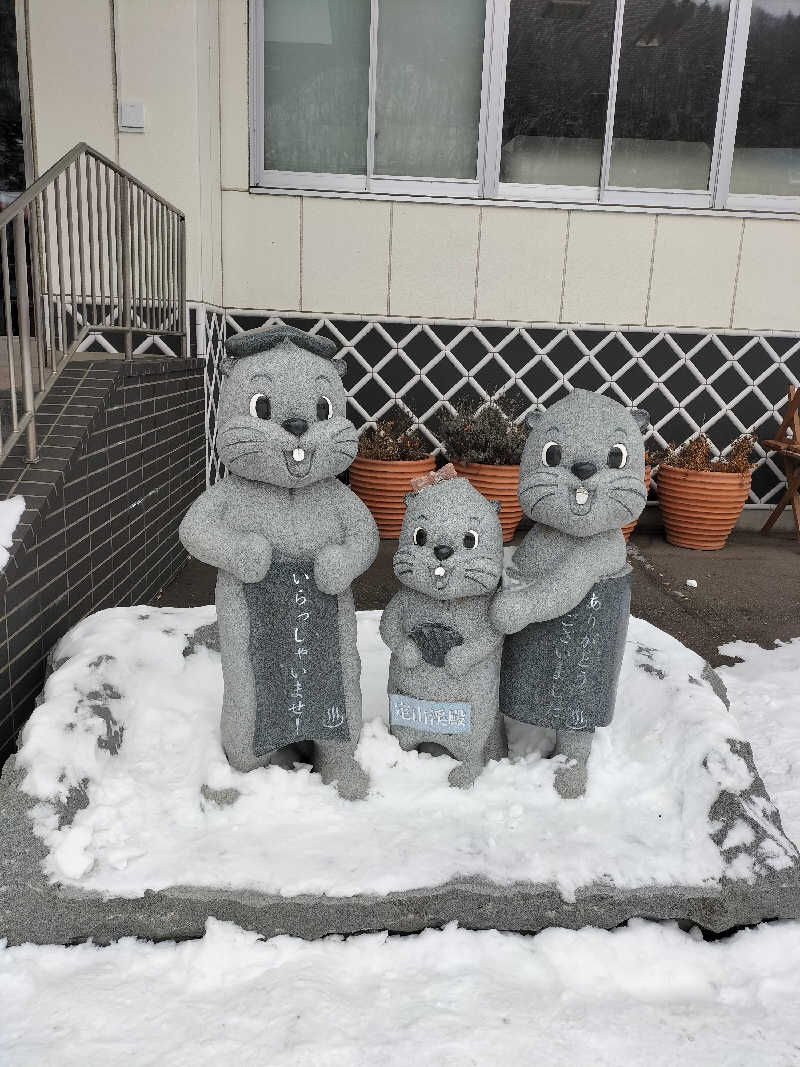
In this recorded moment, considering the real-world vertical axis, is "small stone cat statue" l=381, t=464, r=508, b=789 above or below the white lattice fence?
below

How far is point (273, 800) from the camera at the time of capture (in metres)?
2.23

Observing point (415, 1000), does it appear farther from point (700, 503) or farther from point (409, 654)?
point (700, 503)

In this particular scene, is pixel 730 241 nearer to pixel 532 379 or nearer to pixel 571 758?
pixel 532 379

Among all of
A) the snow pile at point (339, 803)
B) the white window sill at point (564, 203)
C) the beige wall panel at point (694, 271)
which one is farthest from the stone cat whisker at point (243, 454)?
the beige wall panel at point (694, 271)

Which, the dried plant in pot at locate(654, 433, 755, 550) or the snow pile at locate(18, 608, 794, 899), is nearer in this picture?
the snow pile at locate(18, 608, 794, 899)

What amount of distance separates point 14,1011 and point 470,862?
3.50 feet

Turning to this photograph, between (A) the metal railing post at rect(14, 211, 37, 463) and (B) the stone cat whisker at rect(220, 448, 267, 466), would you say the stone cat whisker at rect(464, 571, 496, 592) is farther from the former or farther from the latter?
(A) the metal railing post at rect(14, 211, 37, 463)

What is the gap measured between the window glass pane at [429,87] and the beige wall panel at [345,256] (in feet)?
1.34

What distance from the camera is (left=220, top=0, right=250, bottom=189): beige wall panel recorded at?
5086mm

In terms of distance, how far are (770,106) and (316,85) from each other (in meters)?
3.26

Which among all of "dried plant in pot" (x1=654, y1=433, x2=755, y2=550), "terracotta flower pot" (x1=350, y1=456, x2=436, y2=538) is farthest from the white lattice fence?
"terracotta flower pot" (x1=350, y1=456, x2=436, y2=538)

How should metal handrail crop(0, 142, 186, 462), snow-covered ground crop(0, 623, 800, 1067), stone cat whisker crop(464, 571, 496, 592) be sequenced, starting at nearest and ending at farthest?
snow-covered ground crop(0, 623, 800, 1067)
stone cat whisker crop(464, 571, 496, 592)
metal handrail crop(0, 142, 186, 462)

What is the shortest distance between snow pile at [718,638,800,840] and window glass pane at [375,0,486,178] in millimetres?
3749

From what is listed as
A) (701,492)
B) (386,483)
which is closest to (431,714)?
(386,483)
